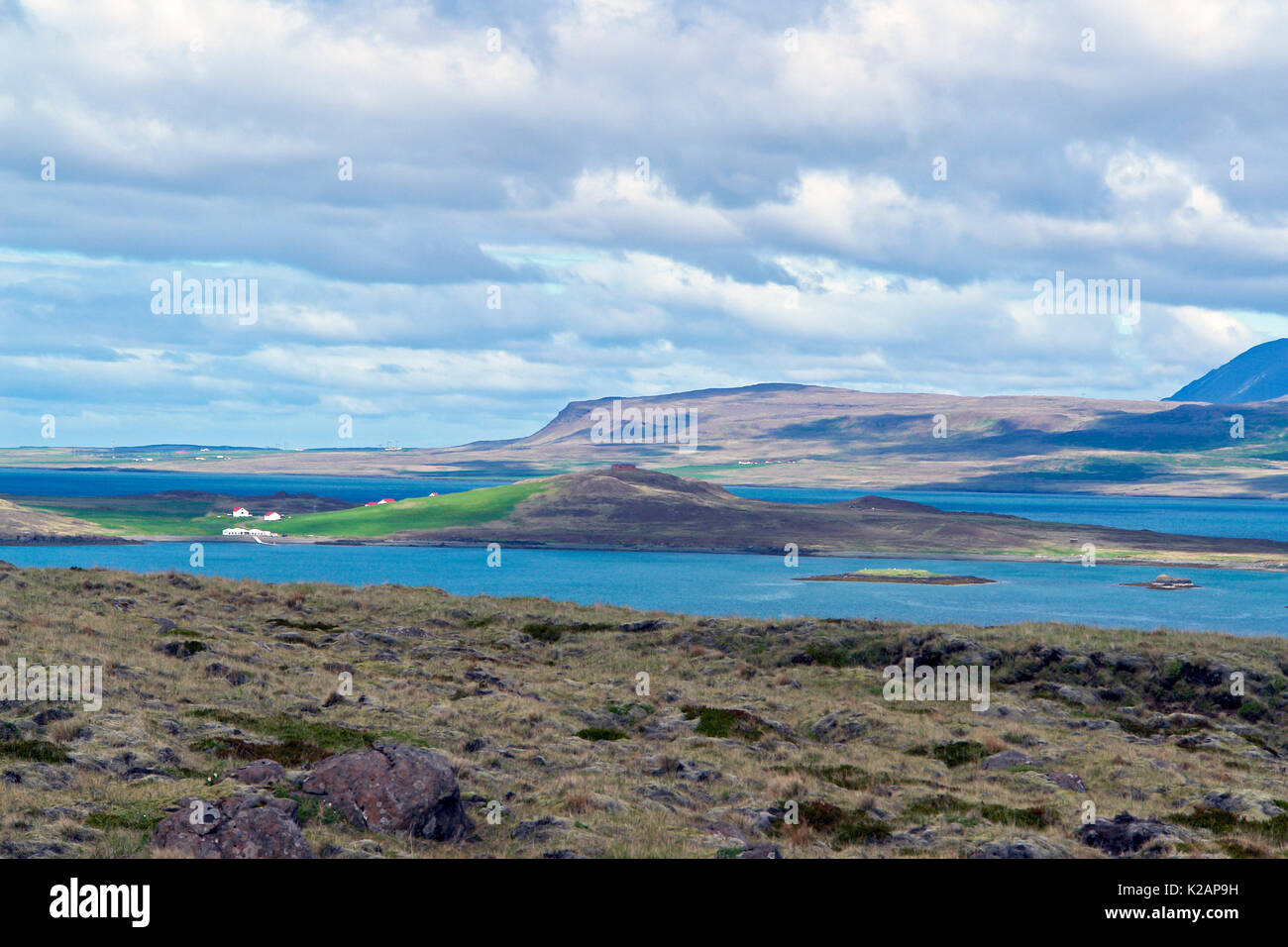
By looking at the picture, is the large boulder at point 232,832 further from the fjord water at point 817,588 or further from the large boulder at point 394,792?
the fjord water at point 817,588

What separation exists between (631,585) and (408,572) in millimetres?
40710

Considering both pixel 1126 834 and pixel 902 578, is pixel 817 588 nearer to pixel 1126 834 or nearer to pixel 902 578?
pixel 902 578

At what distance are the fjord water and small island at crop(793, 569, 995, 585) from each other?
4.08 m

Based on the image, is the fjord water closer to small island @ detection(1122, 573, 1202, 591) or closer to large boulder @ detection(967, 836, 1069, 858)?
small island @ detection(1122, 573, 1202, 591)

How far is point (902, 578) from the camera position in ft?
Answer: 577

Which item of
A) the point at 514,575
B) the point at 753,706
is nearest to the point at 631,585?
the point at 514,575

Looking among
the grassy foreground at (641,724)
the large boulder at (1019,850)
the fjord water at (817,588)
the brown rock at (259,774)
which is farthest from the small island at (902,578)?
the brown rock at (259,774)

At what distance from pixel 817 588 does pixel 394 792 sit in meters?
143

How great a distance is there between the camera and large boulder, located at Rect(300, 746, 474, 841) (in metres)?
21.6

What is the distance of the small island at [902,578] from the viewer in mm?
172375

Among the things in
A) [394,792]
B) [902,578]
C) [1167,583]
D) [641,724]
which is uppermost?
[394,792]

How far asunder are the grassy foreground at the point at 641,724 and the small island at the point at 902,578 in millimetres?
107627

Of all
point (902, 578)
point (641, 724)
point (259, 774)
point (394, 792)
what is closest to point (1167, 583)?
point (902, 578)

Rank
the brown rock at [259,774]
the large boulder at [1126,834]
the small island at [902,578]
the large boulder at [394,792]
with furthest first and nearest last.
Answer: the small island at [902,578], the large boulder at [1126,834], the brown rock at [259,774], the large boulder at [394,792]
